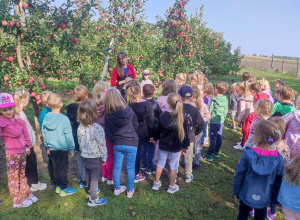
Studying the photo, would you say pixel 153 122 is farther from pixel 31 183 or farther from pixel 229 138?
pixel 229 138

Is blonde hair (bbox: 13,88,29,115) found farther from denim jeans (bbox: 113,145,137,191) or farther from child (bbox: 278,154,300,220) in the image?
child (bbox: 278,154,300,220)

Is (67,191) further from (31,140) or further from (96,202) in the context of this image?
Answer: (31,140)

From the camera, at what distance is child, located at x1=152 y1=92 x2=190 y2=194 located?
355cm

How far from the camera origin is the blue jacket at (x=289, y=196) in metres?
2.45

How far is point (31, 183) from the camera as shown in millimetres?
3967

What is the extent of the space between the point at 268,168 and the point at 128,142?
A: 2002 mm

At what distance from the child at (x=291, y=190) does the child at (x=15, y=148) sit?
142 inches

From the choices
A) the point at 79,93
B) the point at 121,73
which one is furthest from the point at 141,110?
the point at 121,73

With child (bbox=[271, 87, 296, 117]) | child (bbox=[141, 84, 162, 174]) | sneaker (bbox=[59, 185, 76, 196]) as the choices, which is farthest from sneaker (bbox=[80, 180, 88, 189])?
child (bbox=[271, 87, 296, 117])

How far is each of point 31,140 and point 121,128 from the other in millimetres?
1556

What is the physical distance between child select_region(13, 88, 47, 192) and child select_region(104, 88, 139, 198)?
132 cm

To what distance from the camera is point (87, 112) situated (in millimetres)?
3328

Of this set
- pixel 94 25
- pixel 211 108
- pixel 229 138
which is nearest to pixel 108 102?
pixel 211 108

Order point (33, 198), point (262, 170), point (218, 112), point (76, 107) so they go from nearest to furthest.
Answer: point (262, 170) < point (33, 198) < point (76, 107) < point (218, 112)
